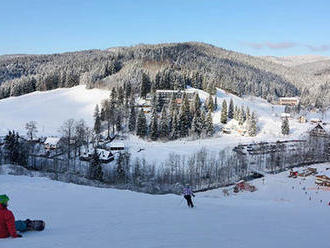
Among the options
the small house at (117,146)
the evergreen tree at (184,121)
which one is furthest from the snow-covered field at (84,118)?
the evergreen tree at (184,121)

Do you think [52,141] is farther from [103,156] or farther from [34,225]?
[34,225]

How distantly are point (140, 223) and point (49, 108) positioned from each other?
313ft

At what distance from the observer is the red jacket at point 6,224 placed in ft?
24.9

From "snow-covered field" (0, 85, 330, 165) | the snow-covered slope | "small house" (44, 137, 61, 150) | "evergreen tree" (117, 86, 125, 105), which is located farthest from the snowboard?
"evergreen tree" (117, 86, 125, 105)

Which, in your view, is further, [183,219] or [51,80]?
[51,80]

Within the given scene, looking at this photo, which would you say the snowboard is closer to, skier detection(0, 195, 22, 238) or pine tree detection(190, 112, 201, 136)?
skier detection(0, 195, 22, 238)

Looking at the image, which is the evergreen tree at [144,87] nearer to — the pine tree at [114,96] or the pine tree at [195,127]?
the pine tree at [114,96]

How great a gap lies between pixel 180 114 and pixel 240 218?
66.6m

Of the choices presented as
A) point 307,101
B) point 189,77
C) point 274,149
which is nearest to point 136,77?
point 189,77

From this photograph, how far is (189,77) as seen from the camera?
11675 centimetres

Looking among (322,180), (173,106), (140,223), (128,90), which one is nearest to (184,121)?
(173,106)

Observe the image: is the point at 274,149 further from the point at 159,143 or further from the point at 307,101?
the point at 307,101

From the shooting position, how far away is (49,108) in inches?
3841

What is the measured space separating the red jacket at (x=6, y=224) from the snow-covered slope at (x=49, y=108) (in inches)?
2867
